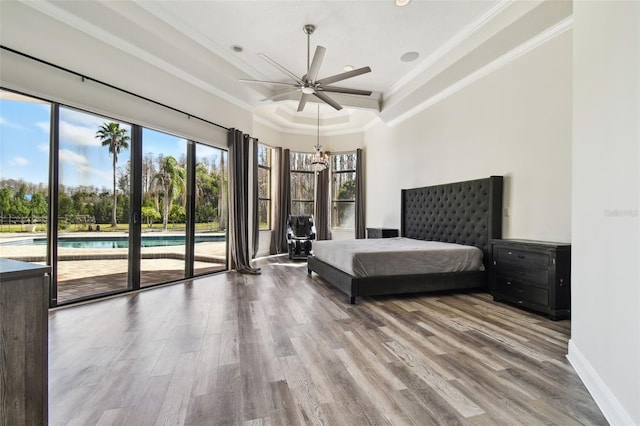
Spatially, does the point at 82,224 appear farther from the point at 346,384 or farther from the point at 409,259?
the point at 409,259

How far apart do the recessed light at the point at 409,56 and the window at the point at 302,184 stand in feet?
13.5

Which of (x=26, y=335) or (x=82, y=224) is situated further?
(x=82, y=224)

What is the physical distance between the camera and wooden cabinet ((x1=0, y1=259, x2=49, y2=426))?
1.04 m

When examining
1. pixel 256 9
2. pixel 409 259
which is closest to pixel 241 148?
pixel 256 9

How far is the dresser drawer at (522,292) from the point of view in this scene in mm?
2998

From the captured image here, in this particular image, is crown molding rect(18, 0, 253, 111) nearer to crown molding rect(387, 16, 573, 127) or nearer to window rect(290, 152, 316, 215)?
window rect(290, 152, 316, 215)

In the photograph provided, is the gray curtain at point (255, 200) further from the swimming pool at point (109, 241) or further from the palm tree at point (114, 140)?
the palm tree at point (114, 140)

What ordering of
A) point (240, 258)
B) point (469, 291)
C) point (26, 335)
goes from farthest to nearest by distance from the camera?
1. point (240, 258)
2. point (469, 291)
3. point (26, 335)

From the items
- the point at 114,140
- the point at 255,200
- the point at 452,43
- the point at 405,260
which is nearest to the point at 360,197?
the point at 255,200

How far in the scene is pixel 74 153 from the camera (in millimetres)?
3379

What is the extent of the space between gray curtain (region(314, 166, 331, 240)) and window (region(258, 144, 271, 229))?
1323mm

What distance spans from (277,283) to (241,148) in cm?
266

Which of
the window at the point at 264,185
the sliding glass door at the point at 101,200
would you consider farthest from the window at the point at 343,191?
the sliding glass door at the point at 101,200

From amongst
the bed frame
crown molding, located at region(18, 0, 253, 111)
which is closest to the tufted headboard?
the bed frame
